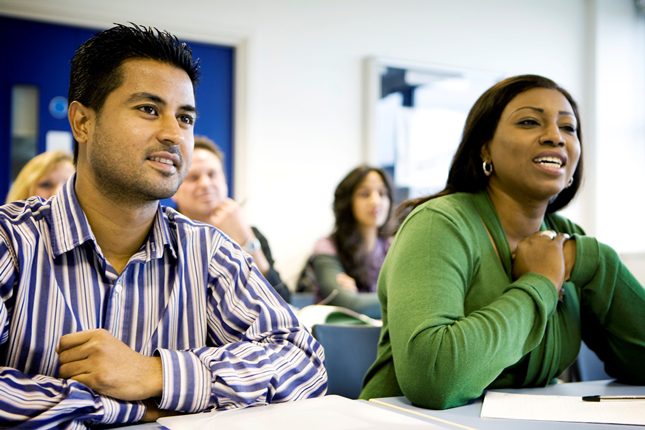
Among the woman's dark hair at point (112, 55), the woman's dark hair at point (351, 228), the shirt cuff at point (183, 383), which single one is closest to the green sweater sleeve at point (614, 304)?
the shirt cuff at point (183, 383)

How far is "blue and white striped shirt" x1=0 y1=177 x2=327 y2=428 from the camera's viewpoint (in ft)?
4.03

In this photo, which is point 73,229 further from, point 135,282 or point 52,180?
point 52,180

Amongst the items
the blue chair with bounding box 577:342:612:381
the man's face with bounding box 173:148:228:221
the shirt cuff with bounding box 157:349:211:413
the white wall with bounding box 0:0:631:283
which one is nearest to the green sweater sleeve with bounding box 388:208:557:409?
the shirt cuff with bounding box 157:349:211:413

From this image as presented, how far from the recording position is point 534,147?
1808 millimetres

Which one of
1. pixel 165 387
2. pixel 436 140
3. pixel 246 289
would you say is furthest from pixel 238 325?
pixel 436 140

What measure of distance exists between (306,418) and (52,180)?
2680 mm

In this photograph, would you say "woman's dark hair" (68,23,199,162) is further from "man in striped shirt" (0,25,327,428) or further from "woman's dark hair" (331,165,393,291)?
"woman's dark hair" (331,165,393,291)

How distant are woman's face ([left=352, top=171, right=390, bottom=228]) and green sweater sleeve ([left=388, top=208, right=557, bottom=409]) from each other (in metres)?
2.62

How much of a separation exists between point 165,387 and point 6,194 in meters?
3.06

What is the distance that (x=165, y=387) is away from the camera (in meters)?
1.27

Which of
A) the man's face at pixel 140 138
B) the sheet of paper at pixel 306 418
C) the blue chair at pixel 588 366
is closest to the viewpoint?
the sheet of paper at pixel 306 418

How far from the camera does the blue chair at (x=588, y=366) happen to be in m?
2.37

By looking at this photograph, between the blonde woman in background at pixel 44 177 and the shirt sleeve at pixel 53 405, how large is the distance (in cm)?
236

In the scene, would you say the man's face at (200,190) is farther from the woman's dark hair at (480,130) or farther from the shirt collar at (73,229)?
the shirt collar at (73,229)
